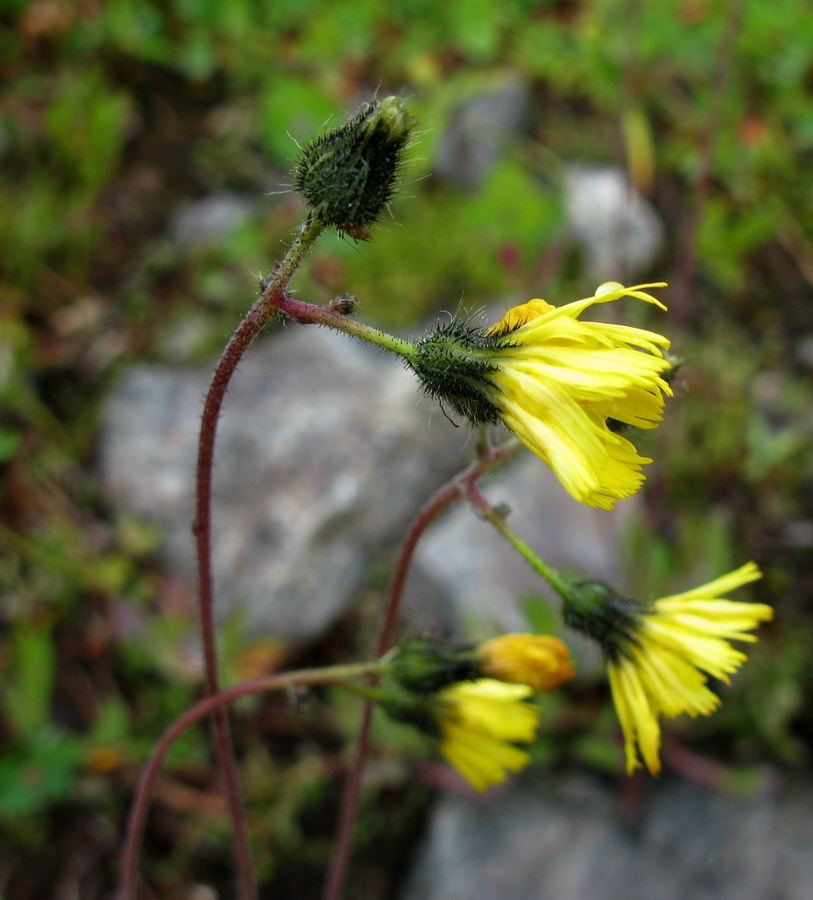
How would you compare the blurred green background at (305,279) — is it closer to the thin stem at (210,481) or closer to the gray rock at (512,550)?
the gray rock at (512,550)

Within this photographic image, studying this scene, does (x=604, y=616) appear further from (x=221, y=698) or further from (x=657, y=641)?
(x=221, y=698)

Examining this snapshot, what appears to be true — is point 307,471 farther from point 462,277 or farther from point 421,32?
point 421,32

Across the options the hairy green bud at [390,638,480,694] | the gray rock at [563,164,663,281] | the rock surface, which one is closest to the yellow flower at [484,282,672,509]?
the hairy green bud at [390,638,480,694]

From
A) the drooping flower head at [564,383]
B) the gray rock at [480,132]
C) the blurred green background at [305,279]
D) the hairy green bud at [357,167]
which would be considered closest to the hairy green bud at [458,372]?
the drooping flower head at [564,383]

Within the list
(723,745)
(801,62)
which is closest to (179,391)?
(723,745)

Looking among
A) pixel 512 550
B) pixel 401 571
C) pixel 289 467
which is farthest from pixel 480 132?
pixel 401 571

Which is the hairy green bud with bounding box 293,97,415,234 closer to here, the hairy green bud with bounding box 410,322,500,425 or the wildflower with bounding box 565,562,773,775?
the hairy green bud with bounding box 410,322,500,425
